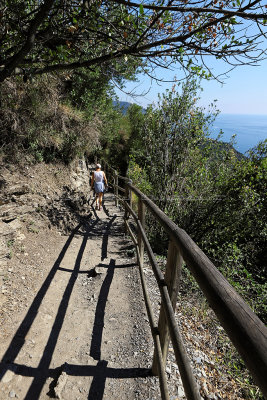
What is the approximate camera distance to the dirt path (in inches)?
93.0

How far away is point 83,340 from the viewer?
2977 millimetres

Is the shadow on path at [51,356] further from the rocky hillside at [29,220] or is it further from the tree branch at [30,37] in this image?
the tree branch at [30,37]

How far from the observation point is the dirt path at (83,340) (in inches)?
93.0

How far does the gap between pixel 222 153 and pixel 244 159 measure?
26.3 inches

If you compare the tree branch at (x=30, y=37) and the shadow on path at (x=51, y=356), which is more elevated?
the tree branch at (x=30, y=37)

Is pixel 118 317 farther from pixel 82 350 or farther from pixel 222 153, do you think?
pixel 222 153

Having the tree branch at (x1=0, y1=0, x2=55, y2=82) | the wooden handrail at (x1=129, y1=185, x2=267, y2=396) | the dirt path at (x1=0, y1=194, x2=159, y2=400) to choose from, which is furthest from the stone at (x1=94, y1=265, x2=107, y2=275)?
the tree branch at (x1=0, y1=0, x2=55, y2=82)

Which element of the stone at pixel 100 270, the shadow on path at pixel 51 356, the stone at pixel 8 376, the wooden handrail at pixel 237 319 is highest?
the wooden handrail at pixel 237 319

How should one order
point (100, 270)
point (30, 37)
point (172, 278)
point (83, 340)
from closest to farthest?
point (172, 278), point (30, 37), point (83, 340), point (100, 270)

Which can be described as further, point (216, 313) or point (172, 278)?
point (172, 278)

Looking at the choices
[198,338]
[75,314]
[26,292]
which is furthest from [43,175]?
[198,338]

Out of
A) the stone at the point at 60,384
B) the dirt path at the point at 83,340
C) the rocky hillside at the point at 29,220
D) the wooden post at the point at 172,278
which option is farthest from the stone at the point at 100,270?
the wooden post at the point at 172,278

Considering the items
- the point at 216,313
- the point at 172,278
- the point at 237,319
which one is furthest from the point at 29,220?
the point at 237,319

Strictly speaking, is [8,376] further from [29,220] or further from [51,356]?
[29,220]
